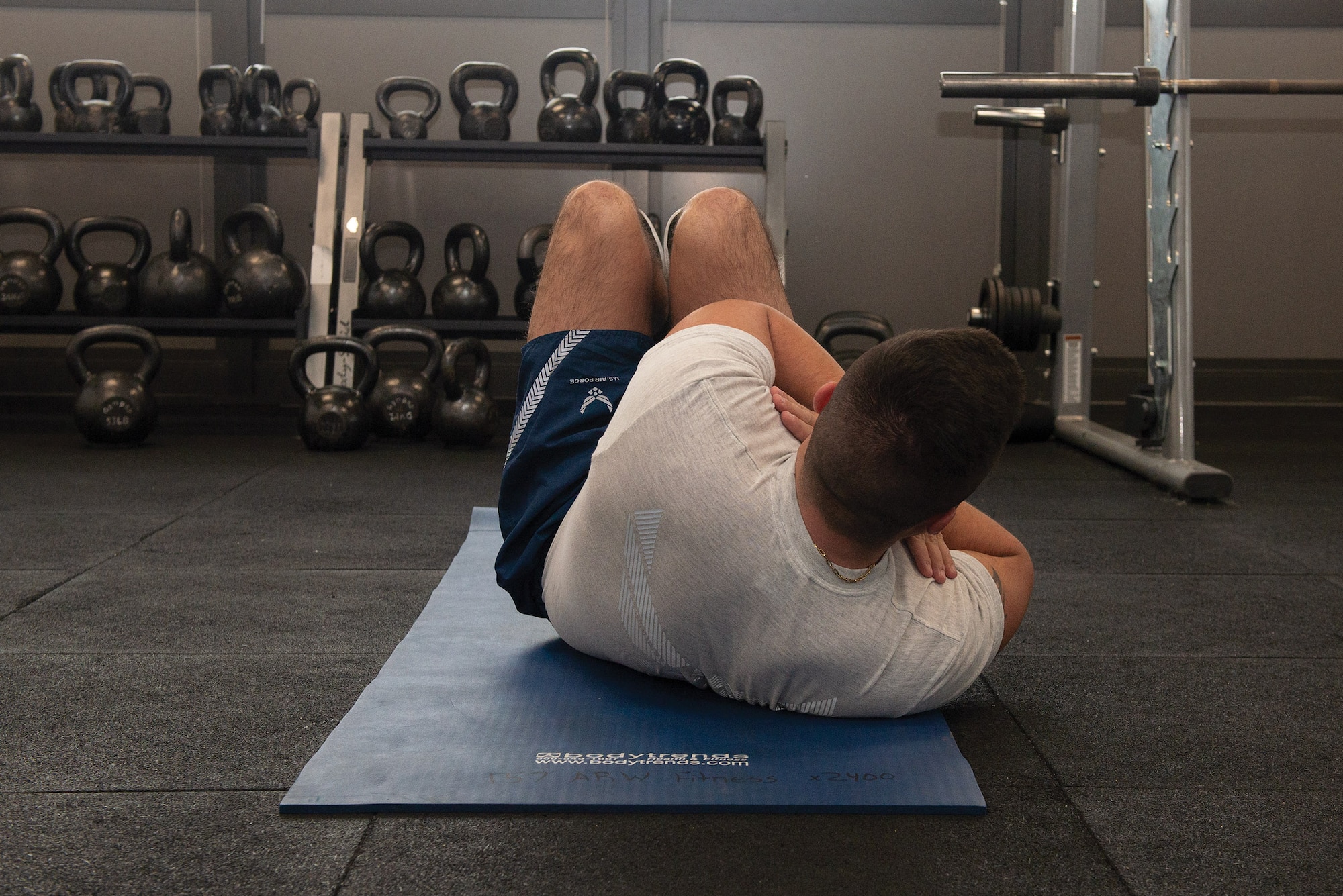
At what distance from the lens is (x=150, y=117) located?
13.1 ft

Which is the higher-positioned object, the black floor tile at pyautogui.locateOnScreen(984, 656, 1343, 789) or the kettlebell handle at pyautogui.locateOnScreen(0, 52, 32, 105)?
the kettlebell handle at pyautogui.locateOnScreen(0, 52, 32, 105)

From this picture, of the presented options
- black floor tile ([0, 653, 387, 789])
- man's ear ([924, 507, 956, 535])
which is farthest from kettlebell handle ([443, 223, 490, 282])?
man's ear ([924, 507, 956, 535])

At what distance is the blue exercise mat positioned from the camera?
1107 mm

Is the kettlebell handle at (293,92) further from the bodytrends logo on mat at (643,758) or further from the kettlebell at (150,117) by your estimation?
the bodytrends logo on mat at (643,758)

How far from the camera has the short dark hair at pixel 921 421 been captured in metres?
0.92

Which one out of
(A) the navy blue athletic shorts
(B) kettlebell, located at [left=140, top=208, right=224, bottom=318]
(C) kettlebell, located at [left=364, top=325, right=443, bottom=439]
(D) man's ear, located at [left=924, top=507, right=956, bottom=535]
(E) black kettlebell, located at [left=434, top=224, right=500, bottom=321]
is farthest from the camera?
(E) black kettlebell, located at [left=434, top=224, right=500, bottom=321]

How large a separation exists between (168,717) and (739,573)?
2.37 feet

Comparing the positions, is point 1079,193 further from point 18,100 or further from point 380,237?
point 18,100

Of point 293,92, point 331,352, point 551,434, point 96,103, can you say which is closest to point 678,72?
point 293,92

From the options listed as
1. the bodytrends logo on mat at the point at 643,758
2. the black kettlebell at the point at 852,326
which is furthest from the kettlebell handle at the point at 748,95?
the bodytrends logo on mat at the point at 643,758

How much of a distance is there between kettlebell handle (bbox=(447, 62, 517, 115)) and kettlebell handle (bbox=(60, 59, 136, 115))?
1.08 m

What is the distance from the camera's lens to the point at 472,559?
208cm

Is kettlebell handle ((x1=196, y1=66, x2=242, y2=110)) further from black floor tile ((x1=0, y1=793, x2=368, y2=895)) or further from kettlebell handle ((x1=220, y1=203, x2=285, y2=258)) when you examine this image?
black floor tile ((x1=0, y1=793, x2=368, y2=895))

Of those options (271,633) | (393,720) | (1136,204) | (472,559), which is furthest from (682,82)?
(393,720)
